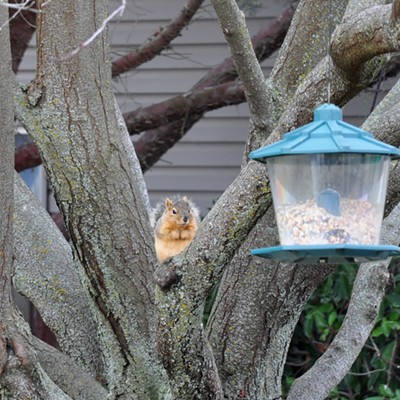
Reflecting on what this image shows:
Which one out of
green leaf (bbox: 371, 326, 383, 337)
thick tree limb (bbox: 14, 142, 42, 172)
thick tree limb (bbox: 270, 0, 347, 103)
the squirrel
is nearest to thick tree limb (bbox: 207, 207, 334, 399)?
the squirrel

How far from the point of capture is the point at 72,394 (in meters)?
3.29

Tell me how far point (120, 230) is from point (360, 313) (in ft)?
3.15

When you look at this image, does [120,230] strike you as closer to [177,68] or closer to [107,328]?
[107,328]

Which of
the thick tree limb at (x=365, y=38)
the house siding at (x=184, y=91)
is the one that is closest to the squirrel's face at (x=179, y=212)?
the thick tree limb at (x=365, y=38)

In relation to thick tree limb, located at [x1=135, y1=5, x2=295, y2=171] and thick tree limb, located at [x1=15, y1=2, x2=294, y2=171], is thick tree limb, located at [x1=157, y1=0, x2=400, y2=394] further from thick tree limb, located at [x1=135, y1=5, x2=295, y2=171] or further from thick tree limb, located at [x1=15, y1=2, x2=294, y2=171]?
thick tree limb, located at [x1=135, y1=5, x2=295, y2=171]

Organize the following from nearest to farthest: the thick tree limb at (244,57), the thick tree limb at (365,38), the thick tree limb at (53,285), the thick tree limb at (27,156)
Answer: the thick tree limb at (365,38) → the thick tree limb at (244,57) → the thick tree limb at (53,285) → the thick tree limb at (27,156)

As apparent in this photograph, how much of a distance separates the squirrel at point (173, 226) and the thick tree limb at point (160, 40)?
1262 mm

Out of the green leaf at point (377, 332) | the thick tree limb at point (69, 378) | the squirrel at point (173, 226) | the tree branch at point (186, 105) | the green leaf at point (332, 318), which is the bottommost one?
the green leaf at point (377, 332)

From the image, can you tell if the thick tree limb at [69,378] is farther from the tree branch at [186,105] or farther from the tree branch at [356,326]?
the tree branch at [186,105]

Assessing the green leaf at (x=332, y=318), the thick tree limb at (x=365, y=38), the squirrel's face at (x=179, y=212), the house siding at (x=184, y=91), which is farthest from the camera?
the house siding at (x=184, y=91)

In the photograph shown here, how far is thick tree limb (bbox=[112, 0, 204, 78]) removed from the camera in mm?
4898

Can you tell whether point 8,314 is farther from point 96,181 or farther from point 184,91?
point 184,91

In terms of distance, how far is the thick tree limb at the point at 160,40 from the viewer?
490 centimetres

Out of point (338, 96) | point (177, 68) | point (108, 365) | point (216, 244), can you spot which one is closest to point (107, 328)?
point (108, 365)
